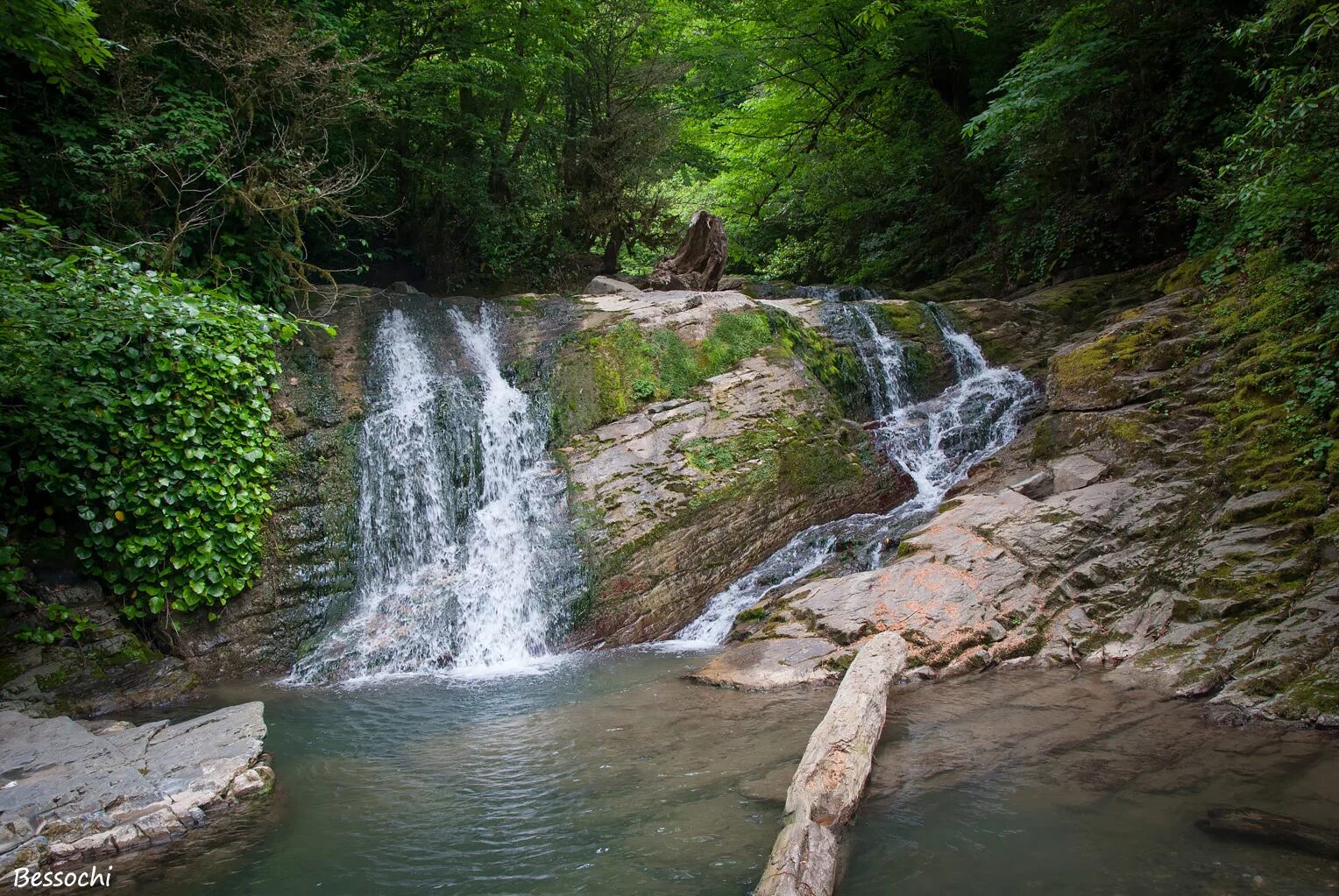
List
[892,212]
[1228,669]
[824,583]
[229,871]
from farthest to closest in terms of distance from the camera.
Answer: [892,212], [824,583], [1228,669], [229,871]

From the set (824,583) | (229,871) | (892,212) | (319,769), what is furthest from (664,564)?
(892,212)

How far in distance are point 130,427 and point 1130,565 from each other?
9.50 metres

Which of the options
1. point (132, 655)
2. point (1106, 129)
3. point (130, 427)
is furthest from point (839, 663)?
point (1106, 129)

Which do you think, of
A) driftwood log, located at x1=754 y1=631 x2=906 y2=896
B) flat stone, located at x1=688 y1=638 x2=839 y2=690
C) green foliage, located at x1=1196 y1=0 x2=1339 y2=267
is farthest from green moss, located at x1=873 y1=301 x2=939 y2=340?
driftwood log, located at x1=754 y1=631 x2=906 y2=896

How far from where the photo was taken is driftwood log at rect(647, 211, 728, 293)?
1294 cm

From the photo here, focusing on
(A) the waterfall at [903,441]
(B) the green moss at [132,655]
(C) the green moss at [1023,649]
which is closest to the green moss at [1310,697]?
(C) the green moss at [1023,649]

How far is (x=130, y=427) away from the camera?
6.89 m

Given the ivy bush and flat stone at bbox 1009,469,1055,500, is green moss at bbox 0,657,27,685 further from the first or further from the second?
flat stone at bbox 1009,469,1055,500

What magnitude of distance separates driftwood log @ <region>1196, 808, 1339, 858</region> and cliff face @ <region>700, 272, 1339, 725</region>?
1.34 metres

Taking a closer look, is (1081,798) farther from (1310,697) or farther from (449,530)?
(449,530)

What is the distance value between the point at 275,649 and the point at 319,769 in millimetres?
3232

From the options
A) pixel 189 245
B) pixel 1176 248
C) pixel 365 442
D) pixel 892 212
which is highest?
pixel 892 212

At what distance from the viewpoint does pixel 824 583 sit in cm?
700

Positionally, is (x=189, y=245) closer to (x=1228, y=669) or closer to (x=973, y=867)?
(x=973, y=867)
